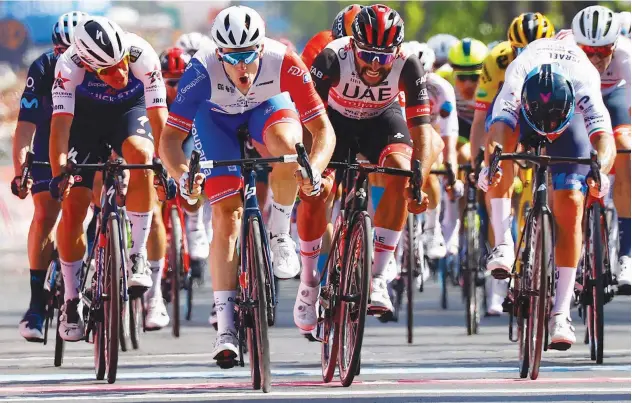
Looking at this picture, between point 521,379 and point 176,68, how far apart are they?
5.61 meters

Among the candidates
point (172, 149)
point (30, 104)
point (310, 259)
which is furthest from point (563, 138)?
point (30, 104)

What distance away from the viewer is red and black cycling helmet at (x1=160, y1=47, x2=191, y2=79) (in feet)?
51.6

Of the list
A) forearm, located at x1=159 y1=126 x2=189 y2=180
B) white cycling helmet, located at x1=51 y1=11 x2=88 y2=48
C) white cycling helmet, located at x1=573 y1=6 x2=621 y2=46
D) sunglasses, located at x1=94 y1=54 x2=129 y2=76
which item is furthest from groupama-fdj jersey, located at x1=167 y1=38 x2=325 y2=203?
white cycling helmet, located at x1=573 y1=6 x2=621 y2=46

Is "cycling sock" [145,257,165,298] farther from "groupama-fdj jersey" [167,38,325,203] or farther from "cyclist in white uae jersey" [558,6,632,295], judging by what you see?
"cyclist in white uae jersey" [558,6,632,295]

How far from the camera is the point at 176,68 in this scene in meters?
15.8

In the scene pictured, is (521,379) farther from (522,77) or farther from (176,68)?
(176,68)

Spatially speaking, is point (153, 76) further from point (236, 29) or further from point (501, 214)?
point (501, 214)

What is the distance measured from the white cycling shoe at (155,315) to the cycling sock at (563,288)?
3.20 m

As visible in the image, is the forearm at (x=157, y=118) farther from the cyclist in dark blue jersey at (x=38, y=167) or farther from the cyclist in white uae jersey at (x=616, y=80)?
the cyclist in white uae jersey at (x=616, y=80)

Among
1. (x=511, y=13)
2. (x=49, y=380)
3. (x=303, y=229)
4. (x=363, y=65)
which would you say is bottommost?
(x=49, y=380)

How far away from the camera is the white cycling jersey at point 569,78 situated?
461 inches

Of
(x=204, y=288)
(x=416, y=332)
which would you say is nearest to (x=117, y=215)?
(x=416, y=332)

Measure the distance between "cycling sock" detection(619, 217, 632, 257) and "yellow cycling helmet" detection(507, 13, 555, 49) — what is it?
228 centimetres

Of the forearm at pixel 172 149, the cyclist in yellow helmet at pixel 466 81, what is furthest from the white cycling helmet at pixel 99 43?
the cyclist in yellow helmet at pixel 466 81
